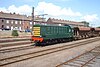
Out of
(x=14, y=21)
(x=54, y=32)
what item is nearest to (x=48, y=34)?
(x=54, y=32)

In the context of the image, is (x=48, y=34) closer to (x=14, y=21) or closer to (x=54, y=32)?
(x=54, y=32)

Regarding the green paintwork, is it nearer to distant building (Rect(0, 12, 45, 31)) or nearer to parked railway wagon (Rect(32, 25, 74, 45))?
parked railway wagon (Rect(32, 25, 74, 45))

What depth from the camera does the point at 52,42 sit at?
28.5 m

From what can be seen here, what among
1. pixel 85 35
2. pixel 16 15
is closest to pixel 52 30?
pixel 85 35

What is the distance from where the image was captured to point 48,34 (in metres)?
26.5

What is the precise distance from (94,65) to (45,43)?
44.8 feet

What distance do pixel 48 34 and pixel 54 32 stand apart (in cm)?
199

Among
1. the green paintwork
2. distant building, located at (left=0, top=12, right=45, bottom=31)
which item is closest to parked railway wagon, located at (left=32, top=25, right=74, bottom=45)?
the green paintwork

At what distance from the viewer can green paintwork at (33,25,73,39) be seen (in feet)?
84.0

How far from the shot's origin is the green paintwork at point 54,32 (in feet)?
84.0

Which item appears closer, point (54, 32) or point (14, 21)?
point (54, 32)

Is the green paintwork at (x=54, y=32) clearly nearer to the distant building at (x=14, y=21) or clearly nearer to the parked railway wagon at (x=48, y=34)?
the parked railway wagon at (x=48, y=34)

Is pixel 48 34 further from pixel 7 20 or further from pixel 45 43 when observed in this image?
pixel 7 20

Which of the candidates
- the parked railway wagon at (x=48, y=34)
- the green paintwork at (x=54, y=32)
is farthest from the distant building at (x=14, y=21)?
the parked railway wagon at (x=48, y=34)
